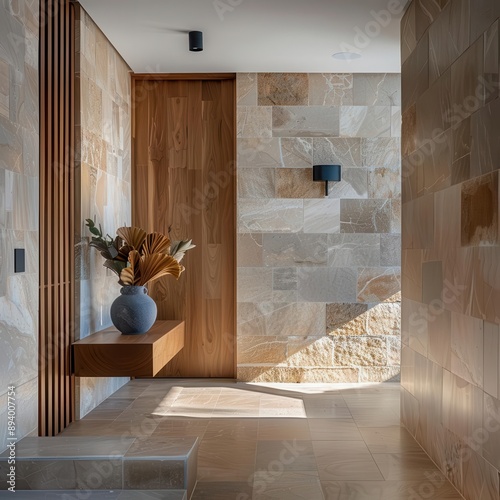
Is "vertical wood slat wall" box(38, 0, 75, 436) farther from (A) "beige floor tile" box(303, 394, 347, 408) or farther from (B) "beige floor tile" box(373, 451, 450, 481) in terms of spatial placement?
(B) "beige floor tile" box(373, 451, 450, 481)

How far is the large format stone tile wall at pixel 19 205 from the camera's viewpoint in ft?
10.7

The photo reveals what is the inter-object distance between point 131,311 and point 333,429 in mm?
1621

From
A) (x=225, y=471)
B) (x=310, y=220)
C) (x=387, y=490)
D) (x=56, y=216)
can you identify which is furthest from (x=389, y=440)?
(x=56, y=216)

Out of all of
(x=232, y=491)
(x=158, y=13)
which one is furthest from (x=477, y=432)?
(x=158, y=13)

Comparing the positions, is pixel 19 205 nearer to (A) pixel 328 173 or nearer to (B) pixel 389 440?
(B) pixel 389 440

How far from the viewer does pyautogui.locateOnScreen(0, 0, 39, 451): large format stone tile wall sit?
10.7ft

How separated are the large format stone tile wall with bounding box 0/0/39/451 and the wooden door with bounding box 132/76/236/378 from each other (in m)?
2.49

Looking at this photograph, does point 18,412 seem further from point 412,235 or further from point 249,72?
point 249,72

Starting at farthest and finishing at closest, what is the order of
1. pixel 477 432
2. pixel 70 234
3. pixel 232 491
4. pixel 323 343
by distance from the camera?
pixel 323 343, pixel 70 234, pixel 232 491, pixel 477 432

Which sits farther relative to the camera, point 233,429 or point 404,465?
point 233,429

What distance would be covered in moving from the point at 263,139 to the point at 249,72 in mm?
630

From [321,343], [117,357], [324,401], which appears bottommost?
[324,401]

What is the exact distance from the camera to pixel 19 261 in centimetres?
345

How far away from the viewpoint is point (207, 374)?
623 centimetres
